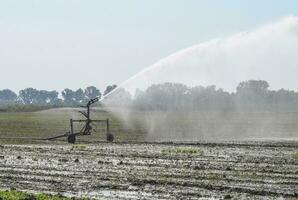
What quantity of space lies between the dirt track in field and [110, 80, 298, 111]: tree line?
9.00m

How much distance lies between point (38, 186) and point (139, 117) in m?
30.7

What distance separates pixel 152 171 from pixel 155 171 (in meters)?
0.10

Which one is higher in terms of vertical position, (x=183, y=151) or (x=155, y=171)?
(x=183, y=151)

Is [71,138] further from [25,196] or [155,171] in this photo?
[25,196]

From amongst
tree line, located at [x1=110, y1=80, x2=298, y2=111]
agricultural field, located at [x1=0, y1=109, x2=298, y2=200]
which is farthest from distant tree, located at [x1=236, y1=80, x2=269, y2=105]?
agricultural field, located at [x1=0, y1=109, x2=298, y2=200]

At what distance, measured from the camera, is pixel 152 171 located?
796 inches

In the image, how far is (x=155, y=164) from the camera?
22.3 m

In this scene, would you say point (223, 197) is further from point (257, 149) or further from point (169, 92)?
point (169, 92)

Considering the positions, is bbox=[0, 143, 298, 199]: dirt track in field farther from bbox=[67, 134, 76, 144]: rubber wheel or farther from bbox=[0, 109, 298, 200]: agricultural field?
bbox=[67, 134, 76, 144]: rubber wheel

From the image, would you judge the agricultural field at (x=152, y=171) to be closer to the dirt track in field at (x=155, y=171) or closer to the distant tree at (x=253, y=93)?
the dirt track in field at (x=155, y=171)

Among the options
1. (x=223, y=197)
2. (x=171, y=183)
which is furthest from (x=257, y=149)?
(x=223, y=197)

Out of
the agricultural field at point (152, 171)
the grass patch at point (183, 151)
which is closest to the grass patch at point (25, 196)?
the agricultural field at point (152, 171)

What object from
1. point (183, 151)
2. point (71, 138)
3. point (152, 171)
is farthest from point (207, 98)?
point (152, 171)

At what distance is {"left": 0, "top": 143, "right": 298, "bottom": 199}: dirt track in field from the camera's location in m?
16.0
